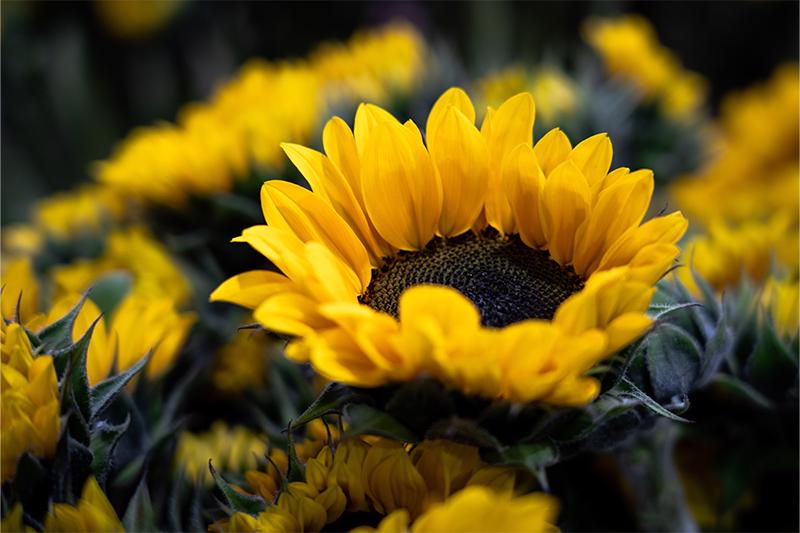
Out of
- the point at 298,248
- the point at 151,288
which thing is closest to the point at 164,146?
the point at 151,288

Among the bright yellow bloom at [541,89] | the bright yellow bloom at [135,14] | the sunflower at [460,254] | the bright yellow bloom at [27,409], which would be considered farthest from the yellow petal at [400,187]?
the bright yellow bloom at [135,14]

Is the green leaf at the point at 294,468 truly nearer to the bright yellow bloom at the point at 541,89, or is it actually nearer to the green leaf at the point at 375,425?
the green leaf at the point at 375,425

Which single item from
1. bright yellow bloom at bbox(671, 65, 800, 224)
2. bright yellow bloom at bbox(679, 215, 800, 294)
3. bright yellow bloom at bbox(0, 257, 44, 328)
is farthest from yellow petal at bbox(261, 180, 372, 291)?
bright yellow bloom at bbox(671, 65, 800, 224)

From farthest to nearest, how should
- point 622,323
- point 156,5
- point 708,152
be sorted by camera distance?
1. point 156,5
2. point 708,152
3. point 622,323

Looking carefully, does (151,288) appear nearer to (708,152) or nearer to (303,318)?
(303,318)

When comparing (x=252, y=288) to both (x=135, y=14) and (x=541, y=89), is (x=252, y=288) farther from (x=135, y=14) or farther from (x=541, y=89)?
(x=135, y=14)
